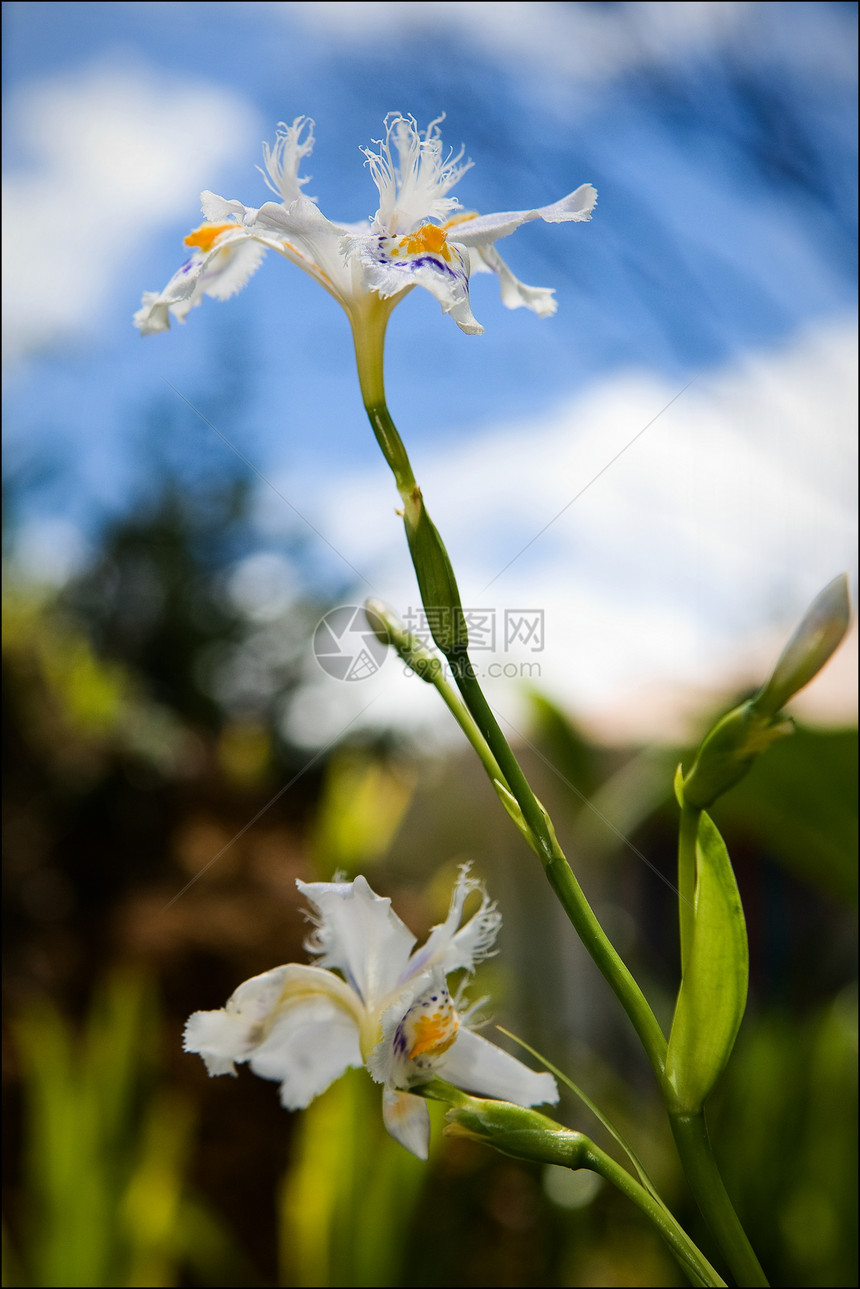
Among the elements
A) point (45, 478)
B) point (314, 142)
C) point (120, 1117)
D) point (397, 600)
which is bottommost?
point (120, 1117)

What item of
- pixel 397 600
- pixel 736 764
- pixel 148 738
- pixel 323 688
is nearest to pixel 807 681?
pixel 736 764

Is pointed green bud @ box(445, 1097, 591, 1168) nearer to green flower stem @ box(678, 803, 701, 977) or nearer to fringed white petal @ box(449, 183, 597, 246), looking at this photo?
green flower stem @ box(678, 803, 701, 977)

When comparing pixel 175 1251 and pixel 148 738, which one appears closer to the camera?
pixel 175 1251

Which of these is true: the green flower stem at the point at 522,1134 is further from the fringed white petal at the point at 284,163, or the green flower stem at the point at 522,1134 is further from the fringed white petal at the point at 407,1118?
the fringed white petal at the point at 284,163

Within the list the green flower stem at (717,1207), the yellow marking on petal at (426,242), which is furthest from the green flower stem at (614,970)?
the yellow marking on petal at (426,242)

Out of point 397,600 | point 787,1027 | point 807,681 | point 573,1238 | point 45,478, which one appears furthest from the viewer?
point 45,478

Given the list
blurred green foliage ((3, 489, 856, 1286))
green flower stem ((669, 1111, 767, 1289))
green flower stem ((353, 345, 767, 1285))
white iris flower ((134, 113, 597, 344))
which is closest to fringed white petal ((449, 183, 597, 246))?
white iris flower ((134, 113, 597, 344))

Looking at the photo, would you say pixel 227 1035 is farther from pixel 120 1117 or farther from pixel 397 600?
pixel 120 1117
